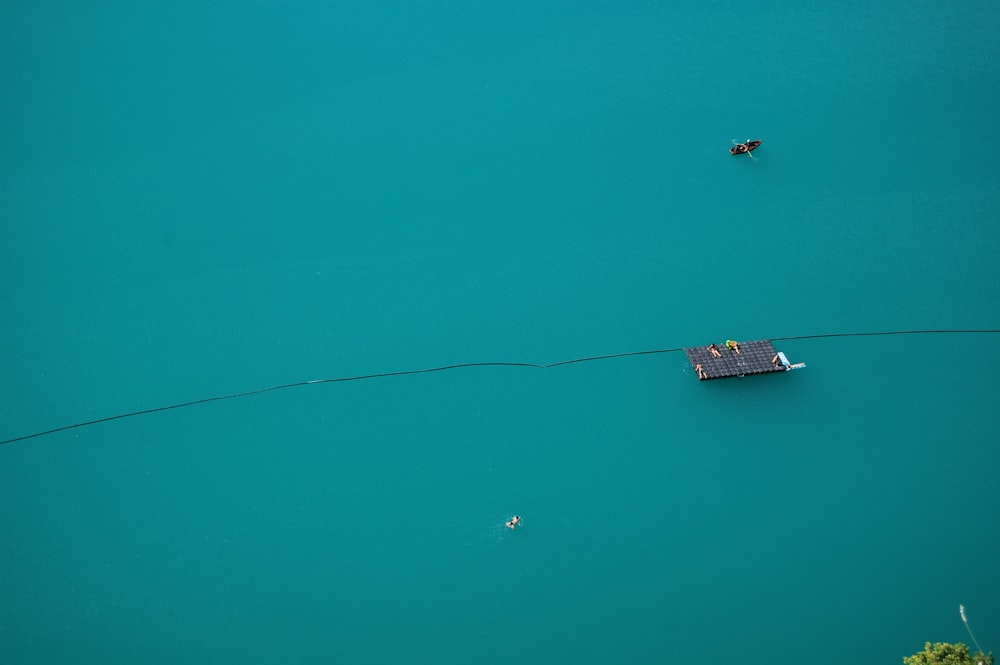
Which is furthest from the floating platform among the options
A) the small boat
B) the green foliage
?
the green foliage

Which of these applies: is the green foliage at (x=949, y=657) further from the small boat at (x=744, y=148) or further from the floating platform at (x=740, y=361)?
the small boat at (x=744, y=148)

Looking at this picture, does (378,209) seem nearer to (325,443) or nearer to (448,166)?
(448,166)

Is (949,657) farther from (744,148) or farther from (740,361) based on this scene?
(744,148)

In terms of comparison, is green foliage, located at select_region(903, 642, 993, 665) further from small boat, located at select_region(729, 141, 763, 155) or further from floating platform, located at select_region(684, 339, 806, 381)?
small boat, located at select_region(729, 141, 763, 155)

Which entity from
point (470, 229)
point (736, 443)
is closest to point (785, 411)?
point (736, 443)

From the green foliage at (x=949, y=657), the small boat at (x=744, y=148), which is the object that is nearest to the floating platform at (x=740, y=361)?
the small boat at (x=744, y=148)

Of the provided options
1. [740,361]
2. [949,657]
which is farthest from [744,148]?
[949,657]
